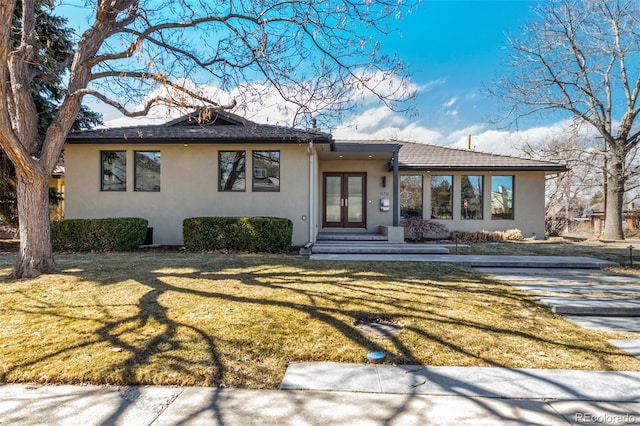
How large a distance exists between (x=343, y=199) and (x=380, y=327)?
973 cm

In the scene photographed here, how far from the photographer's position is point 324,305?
4.61 meters

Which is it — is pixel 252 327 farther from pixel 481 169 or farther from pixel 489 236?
pixel 481 169

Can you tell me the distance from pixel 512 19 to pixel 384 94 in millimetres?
11079

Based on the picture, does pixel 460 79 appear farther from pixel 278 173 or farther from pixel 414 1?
pixel 414 1

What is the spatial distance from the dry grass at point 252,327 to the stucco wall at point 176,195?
4.67m

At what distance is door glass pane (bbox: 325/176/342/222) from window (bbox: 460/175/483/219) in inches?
201

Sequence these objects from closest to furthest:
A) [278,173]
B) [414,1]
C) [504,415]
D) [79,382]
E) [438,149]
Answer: [504,415] → [79,382] → [414,1] → [278,173] → [438,149]

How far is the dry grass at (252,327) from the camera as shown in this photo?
9.87ft

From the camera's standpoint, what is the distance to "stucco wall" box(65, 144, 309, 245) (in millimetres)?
10836

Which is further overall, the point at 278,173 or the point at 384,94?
the point at 278,173

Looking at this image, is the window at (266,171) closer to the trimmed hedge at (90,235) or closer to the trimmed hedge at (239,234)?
the trimmed hedge at (239,234)

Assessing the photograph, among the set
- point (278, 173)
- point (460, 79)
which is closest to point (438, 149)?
point (460, 79)

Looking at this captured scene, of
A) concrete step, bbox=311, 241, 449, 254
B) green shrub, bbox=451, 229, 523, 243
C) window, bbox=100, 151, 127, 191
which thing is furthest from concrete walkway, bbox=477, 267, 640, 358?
window, bbox=100, 151, 127, 191

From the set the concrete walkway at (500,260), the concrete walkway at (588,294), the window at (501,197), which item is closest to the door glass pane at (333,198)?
the concrete walkway at (500,260)
